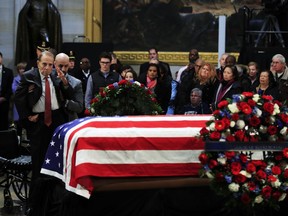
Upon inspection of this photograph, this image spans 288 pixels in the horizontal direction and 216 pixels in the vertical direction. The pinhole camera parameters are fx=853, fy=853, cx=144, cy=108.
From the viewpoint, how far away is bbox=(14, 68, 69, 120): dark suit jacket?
337 inches

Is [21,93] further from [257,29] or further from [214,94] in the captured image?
[257,29]

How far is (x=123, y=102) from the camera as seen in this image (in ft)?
26.8

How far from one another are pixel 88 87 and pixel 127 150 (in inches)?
174

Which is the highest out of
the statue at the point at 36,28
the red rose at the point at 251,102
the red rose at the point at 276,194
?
the statue at the point at 36,28

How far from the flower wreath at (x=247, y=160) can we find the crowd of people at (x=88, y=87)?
383mm

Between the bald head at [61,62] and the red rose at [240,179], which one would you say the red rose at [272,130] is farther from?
the bald head at [61,62]

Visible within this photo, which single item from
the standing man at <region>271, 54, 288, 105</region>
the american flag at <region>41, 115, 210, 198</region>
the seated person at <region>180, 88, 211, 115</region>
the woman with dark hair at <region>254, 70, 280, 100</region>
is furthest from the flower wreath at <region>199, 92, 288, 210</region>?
the standing man at <region>271, 54, 288, 105</region>

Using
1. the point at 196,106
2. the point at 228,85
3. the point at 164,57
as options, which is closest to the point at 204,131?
the point at 196,106

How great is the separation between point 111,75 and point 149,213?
4.57 metres

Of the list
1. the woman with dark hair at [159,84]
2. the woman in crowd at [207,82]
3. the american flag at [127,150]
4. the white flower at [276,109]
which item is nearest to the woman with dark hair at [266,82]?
the woman in crowd at [207,82]

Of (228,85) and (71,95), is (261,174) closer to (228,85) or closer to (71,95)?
(71,95)

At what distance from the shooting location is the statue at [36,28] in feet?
48.8

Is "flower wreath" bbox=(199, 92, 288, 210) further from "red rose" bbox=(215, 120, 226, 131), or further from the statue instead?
the statue

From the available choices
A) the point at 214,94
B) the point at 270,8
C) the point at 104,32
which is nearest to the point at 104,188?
the point at 214,94
